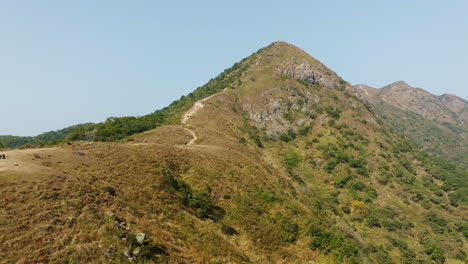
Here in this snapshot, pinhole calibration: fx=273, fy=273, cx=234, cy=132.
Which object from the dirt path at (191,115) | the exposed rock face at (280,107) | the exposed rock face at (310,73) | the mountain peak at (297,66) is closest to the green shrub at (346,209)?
the exposed rock face at (280,107)

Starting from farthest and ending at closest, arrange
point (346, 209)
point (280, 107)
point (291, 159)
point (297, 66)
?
point (297, 66), point (280, 107), point (291, 159), point (346, 209)

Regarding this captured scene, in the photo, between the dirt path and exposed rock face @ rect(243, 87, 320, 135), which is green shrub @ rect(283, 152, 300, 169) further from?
the dirt path

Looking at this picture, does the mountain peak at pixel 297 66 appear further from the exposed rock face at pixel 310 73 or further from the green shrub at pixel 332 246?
the green shrub at pixel 332 246

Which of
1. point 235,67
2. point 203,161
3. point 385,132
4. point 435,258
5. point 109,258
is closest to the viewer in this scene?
point 109,258

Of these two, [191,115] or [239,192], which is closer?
[239,192]

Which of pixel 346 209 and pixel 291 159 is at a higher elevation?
pixel 291 159

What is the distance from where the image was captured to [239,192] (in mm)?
50406

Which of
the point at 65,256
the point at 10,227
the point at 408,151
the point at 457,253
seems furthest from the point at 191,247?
the point at 408,151

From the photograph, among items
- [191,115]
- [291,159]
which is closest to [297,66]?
[291,159]

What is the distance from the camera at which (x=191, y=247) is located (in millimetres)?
30891

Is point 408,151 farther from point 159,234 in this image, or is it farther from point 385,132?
point 159,234

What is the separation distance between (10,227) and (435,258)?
8756 centimetres

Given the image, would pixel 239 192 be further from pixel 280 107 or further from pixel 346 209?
pixel 280 107

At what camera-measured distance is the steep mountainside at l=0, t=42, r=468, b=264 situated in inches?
1038
